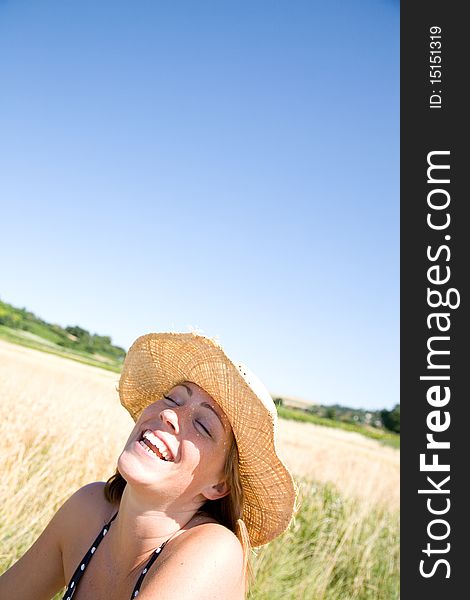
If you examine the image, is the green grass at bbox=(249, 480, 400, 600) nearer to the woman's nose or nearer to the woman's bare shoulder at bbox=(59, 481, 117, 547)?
the woman's bare shoulder at bbox=(59, 481, 117, 547)

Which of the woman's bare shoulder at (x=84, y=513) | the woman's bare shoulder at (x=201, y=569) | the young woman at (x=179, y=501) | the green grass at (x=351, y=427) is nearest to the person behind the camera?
the woman's bare shoulder at (x=201, y=569)

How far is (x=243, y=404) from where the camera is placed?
2.07 metres

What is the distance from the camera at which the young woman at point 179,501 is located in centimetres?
188

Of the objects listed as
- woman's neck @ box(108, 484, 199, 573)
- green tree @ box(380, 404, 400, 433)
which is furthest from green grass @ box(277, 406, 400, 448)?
woman's neck @ box(108, 484, 199, 573)

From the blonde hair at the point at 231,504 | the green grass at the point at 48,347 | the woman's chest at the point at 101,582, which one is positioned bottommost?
the woman's chest at the point at 101,582

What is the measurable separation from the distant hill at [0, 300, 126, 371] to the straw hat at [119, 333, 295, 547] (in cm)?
3892

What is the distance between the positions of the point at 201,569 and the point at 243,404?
1.53ft

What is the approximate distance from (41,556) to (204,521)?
59 cm

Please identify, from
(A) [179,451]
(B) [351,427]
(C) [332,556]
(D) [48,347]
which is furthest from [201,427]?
(B) [351,427]

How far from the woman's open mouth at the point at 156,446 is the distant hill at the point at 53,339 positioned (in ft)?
129

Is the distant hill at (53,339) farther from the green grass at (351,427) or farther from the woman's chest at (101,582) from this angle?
the woman's chest at (101,582)

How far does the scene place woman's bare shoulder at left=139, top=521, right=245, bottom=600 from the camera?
1769 mm

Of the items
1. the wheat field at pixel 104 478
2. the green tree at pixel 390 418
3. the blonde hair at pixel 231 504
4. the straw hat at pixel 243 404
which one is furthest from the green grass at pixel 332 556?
the green tree at pixel 390 418

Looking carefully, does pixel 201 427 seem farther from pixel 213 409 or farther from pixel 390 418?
pixel 390 418
